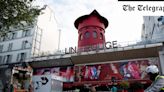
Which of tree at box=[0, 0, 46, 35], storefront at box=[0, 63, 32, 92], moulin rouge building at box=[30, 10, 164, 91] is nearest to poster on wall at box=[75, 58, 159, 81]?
moulin rouge building at box=[30, 10, 164, 91]

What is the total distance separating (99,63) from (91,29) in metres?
6.98

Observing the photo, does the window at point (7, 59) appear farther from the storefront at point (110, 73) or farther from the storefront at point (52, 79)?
the storefront at point (110, 73)

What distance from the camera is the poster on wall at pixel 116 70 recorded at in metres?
23.1

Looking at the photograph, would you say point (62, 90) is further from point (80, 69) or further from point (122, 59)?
point (122, 59)

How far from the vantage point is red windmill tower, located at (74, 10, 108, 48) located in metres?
30.0

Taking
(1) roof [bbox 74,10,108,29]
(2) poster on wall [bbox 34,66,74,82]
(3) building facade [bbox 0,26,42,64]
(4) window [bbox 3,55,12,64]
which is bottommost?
(2) poster on wall [bbox 34,66,74,82]

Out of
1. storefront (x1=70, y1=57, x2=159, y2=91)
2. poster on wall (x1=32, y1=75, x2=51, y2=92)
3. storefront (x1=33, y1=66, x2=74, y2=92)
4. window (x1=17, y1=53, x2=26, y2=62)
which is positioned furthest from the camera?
window (x1=17, y1=53, x2=26, y2=62)

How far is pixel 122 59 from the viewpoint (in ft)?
81.1

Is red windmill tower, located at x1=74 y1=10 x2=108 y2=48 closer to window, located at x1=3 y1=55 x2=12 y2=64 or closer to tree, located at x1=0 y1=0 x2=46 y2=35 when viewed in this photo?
window, located at x1=3 y1=55 x2=12 y2=64

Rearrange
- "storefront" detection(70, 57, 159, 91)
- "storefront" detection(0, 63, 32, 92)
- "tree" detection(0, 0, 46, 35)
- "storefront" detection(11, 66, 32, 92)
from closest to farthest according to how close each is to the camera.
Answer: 1. "tree" detection(0, 0, 46, 35)
2. "storefront" detection(0, 63, 32, 92)
3. "storefront" detection(11, 66, 32, 92)
4. "storefront" detection(70, 57, 159, 91)

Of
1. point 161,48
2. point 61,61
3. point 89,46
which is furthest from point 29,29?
point 161,48

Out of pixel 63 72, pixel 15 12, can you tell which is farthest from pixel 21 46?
pixel 15 12

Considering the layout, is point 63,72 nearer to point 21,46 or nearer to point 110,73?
point 110,73

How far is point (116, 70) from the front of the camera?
24469 mm
